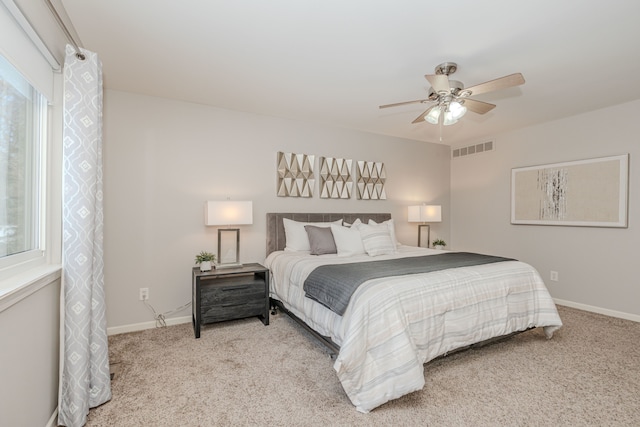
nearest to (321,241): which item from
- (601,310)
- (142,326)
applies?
(142,326)

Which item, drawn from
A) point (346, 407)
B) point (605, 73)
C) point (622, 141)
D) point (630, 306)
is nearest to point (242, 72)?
point (346, 407)

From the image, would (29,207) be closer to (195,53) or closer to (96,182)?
(96,182)

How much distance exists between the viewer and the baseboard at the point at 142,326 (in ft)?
10.1

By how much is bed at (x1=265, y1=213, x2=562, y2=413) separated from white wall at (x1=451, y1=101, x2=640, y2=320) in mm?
1565

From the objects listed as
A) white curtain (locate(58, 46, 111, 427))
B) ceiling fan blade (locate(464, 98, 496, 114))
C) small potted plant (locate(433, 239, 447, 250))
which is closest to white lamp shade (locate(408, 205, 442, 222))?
small potted plant (locate(433, 239, 447, 250))

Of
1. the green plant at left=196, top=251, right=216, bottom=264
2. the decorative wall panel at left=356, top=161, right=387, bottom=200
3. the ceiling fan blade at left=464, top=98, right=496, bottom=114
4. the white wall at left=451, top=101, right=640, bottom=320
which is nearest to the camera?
the ceiling fan blade at left=464, top=98, right=496, bottom=114

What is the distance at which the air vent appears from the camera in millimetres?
4875

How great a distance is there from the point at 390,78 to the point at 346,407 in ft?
8.73

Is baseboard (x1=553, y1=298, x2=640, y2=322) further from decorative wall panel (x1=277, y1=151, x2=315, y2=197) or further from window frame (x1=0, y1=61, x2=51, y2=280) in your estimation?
window frame (x1=0, y1=61, x2=51, y2=280)

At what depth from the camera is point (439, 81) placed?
2342 millimetres

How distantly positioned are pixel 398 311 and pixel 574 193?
3418 mm

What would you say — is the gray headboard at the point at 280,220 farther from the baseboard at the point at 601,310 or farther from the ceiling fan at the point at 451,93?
the baseboard at the point at 601,310

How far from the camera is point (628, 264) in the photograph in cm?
351

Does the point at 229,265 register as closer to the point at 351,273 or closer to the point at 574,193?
the point at 351,273
